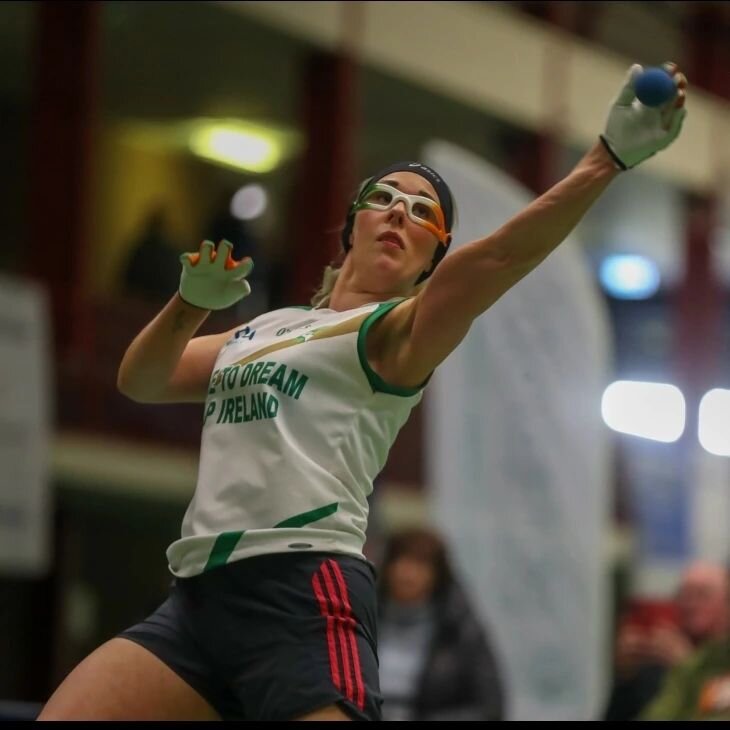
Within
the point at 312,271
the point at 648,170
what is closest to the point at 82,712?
the point at 312,271

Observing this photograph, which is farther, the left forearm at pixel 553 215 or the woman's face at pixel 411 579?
the woman's face at pixel 411 579

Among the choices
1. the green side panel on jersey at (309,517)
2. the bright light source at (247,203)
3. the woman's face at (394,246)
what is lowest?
the green side panel on jersey at (309,517)

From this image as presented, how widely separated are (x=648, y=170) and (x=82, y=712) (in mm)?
4169

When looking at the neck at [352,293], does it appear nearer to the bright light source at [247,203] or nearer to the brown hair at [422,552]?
the bright light source at [247,203]

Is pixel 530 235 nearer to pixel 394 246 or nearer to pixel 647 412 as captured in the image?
pixel 394 246

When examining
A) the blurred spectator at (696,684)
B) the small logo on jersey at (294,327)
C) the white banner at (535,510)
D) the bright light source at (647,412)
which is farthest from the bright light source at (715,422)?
the small logo on jersey at (294,327)

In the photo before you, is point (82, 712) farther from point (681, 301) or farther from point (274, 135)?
point (681, 301)

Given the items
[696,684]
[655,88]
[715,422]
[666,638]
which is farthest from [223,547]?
[715,422]

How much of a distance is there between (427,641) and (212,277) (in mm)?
3424

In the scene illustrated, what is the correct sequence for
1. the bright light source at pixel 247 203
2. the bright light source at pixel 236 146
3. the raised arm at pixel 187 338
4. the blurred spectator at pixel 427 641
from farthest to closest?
the blurred spectator at pixel 427 641
the bright light source at pixel 236 146
the bright light source at pixel 247 203
the raised arm at pixel 187 338

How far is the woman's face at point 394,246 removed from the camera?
3451 millimetres

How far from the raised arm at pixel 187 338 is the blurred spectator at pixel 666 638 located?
3.42 meters

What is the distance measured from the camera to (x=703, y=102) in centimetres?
→ 553

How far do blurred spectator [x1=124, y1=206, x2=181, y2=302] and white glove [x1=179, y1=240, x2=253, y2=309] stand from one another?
468 mm
